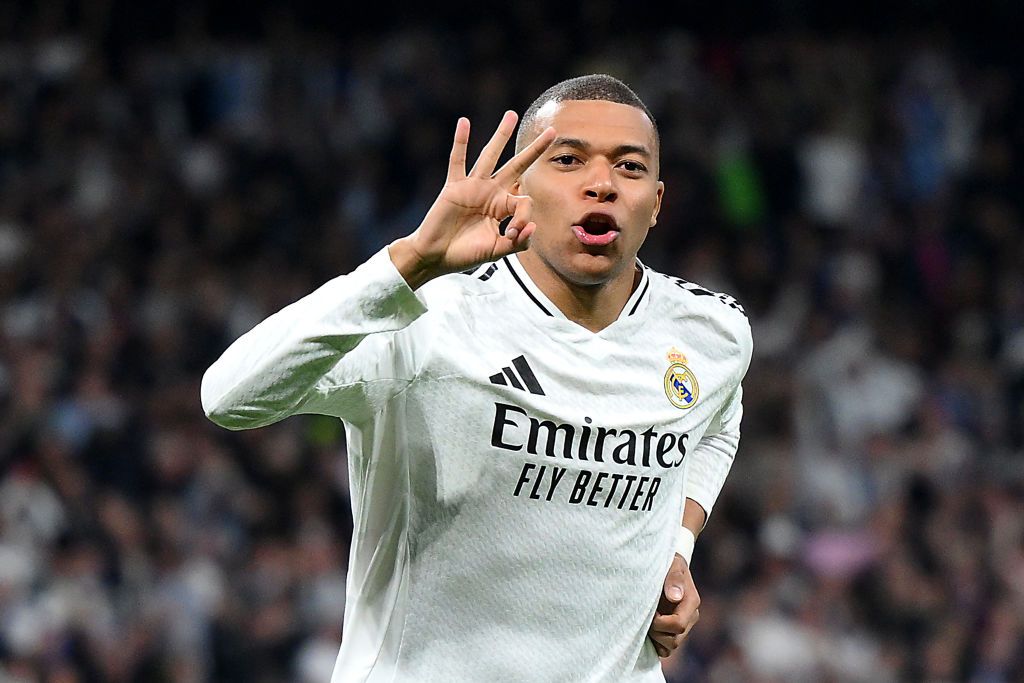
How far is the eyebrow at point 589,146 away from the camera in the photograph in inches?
126

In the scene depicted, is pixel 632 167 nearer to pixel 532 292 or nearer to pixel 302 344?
pixel 532 292

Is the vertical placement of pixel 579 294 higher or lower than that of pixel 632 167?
lower

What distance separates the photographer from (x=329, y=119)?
11.1 m

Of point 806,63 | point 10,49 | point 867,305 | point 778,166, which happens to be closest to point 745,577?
point 867,305

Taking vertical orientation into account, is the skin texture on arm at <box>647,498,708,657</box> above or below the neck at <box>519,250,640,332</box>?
below

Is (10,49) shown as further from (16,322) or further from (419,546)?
(419,546)

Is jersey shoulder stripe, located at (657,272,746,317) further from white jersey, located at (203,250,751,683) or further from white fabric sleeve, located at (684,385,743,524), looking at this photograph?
white jersey, located at (203,250,751,683)

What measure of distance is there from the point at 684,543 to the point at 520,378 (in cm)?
77

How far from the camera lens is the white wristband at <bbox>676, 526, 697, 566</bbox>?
11.7 ft

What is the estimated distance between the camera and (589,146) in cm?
320

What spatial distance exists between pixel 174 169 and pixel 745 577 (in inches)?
193

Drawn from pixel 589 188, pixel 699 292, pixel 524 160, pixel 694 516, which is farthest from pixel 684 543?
pixel 524 160

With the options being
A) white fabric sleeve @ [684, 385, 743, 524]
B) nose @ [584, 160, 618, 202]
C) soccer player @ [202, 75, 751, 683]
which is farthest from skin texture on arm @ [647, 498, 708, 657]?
nose @ [584, 160, 618, 202]

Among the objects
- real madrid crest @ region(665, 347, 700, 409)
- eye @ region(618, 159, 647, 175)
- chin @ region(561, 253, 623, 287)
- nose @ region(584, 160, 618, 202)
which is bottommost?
real madrid crest @ region(665, 347, 700, 409)
